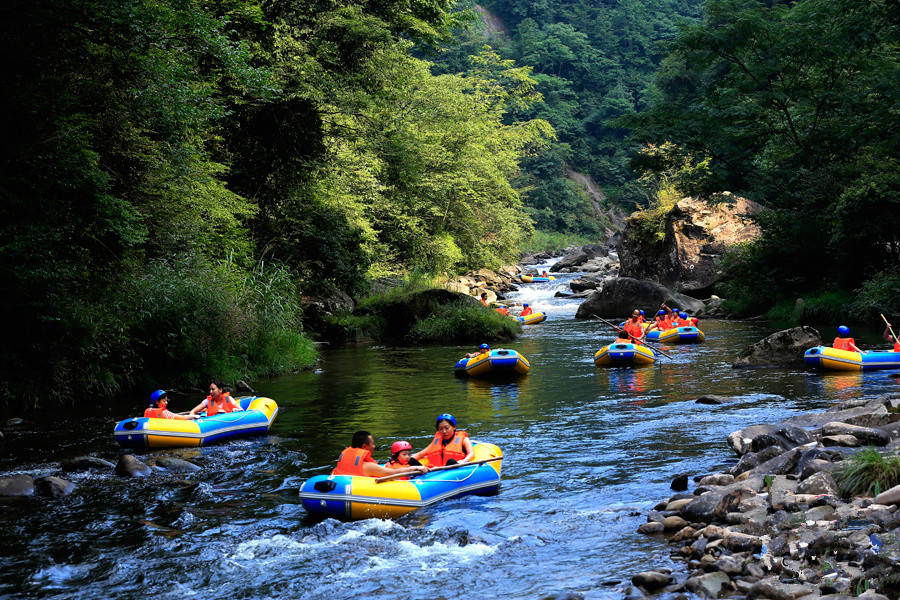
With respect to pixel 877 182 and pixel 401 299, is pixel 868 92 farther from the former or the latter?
pixel 401 299

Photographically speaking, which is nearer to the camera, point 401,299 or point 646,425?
point 646,425

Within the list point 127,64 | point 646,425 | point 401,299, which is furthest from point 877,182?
point 127,64

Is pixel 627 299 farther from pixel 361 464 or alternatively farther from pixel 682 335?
pixel 361 464

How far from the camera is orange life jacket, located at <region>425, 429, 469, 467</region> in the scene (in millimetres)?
8656

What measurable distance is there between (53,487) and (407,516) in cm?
387

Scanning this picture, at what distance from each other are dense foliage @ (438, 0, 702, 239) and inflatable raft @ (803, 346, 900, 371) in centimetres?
4894

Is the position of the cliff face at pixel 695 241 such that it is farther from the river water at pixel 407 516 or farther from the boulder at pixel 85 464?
the boulder at pixel 85 464

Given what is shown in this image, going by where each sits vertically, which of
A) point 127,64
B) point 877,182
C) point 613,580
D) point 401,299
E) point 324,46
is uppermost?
point 324,46

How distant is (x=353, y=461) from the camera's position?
779 cm

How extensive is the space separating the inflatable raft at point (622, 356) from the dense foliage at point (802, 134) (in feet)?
22.6

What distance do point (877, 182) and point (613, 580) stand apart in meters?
17.1

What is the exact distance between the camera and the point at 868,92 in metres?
20.7

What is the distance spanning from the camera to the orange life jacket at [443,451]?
8656mm

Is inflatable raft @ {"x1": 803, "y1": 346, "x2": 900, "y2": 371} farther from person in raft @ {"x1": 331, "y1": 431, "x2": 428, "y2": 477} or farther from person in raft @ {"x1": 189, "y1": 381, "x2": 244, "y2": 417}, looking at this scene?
person in raft @ {"x1": 189, "y1": 381, "x2": 244, "y2": 417}
